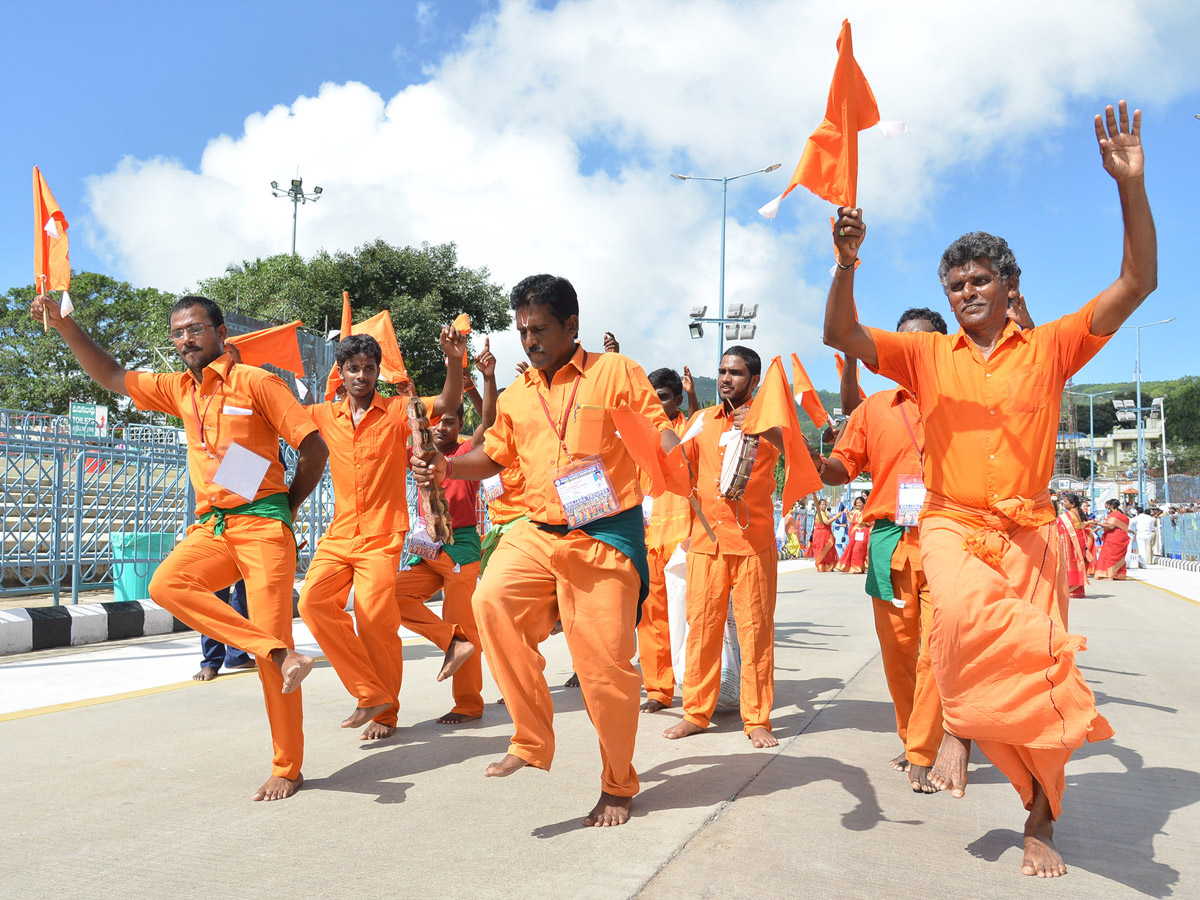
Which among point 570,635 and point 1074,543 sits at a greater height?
point 570,635

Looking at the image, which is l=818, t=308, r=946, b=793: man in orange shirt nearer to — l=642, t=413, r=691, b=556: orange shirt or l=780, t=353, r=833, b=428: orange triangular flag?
l=780, t=353, r=833, b=428: orange triangular flag

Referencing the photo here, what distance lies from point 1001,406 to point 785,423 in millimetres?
1328

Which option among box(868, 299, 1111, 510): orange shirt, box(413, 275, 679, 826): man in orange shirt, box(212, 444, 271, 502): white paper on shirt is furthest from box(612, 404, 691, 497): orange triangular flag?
box(212, 444, 271, 502): white paper on shirt

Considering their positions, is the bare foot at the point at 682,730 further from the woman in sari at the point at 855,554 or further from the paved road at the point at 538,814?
the woman in sari at the point at 855,554

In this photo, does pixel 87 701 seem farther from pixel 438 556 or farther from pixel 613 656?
pixel 613 656

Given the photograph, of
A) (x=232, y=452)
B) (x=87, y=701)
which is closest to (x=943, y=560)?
(x=232, y=452)

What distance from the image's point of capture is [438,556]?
5.78 m

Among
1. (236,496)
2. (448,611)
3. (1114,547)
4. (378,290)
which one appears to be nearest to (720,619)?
(448,611)

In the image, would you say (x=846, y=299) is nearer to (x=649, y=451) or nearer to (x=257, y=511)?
(x=649, y=451)

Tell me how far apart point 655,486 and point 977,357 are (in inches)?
52.8

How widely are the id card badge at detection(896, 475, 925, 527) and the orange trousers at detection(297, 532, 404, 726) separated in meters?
2.62

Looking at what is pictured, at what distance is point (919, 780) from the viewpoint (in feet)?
14.1

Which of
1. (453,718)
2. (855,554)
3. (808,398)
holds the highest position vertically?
(808,398)

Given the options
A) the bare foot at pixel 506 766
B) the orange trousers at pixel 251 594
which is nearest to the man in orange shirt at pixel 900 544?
the bare foot at pixel 506 766
